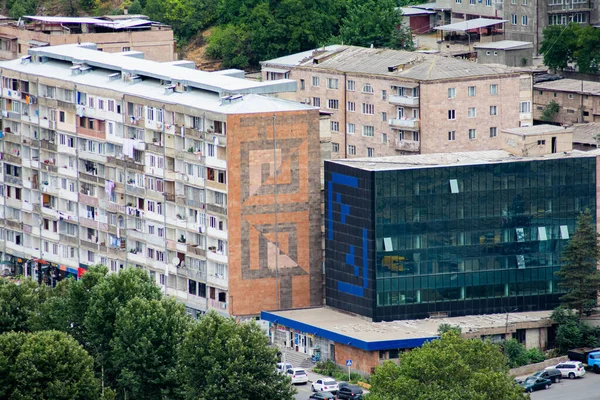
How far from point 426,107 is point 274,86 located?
20.8 meters

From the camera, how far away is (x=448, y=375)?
134 metres

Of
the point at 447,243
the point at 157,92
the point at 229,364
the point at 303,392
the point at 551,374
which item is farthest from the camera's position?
the point at 157,92

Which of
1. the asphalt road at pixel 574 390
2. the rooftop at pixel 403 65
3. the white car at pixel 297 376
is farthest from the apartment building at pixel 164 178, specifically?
the asphalt road at pixel 574 390

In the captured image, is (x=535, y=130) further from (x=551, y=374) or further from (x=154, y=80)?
(x=154, y=80)

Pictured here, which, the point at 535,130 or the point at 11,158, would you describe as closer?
the point at 535,130

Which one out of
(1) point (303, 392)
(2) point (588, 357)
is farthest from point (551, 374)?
(1) point (303, 392)

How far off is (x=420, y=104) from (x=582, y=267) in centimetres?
3196

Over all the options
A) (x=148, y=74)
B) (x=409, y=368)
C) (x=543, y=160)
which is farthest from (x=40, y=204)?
(x=409, y=368)

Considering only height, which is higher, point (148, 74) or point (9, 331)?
point (148, 74)

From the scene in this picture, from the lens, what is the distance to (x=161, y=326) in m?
150

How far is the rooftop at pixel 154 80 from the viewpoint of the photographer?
547ft

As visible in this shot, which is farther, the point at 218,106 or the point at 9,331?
the point at 218,106

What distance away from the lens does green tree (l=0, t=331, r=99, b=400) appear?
14088 cm

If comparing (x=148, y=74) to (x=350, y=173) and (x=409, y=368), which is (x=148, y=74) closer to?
(x=350, y=173)
